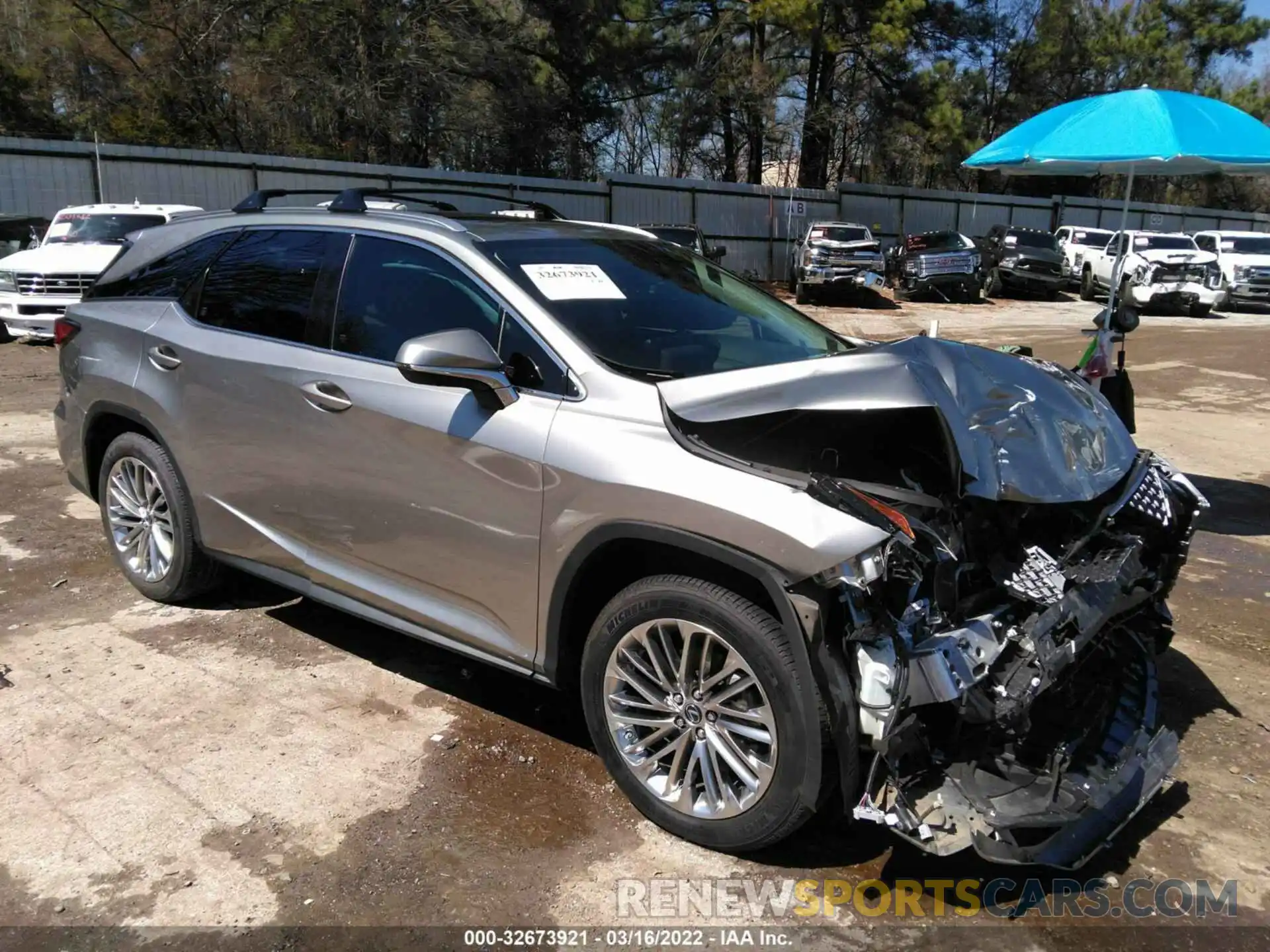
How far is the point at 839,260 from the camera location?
22203 mm

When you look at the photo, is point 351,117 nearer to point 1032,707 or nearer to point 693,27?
point 693,27

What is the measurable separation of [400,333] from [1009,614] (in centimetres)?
227

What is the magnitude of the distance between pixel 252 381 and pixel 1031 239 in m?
26.2

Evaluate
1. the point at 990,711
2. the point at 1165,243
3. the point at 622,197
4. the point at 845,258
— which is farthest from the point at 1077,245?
the point at 990,711

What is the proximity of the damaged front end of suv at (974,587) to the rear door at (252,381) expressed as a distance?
162 cm

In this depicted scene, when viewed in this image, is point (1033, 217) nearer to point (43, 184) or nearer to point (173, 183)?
point (173, 183)

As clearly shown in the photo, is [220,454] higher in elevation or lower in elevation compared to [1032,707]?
higher

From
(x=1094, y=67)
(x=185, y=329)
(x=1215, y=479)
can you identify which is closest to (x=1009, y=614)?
(x=185, y=329)

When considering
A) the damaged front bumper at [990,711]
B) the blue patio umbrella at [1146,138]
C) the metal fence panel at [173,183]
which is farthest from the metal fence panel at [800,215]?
the damaged front bumper at [990,711]

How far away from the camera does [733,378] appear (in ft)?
10.0

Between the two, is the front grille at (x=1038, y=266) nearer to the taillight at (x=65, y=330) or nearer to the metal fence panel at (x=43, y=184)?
the metal fence panel at (x=43, y=184)

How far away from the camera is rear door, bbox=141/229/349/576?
3.82m

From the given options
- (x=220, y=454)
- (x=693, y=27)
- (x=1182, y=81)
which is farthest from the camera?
(x=1182, y=81)

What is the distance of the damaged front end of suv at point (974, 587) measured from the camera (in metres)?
2.56
